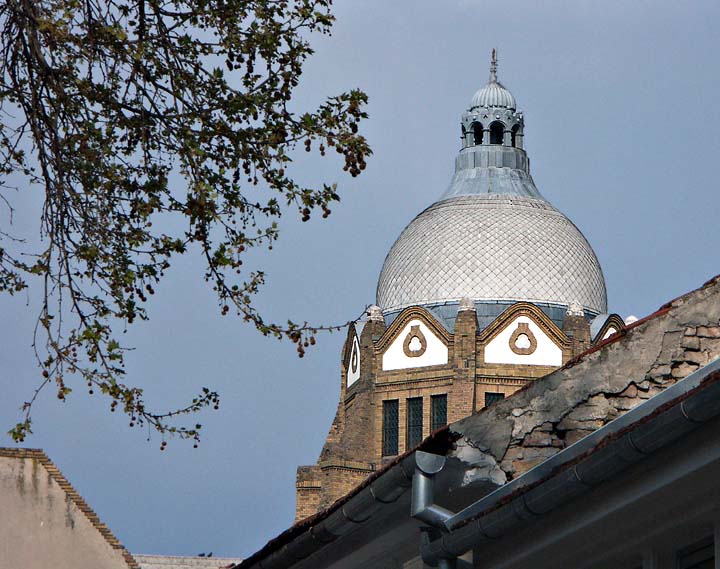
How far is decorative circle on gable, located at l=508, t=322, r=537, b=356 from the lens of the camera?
63188 mm

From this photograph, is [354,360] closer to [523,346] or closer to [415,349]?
[415,349]

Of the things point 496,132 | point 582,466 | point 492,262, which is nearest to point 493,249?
point 492,262

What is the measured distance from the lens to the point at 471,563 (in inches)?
544

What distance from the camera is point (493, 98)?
67.9 meters

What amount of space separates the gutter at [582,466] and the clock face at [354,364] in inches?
2015

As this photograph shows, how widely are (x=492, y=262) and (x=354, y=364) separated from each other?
581 cm

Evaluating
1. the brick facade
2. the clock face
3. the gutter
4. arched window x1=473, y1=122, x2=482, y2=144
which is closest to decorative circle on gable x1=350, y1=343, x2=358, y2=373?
the clock face

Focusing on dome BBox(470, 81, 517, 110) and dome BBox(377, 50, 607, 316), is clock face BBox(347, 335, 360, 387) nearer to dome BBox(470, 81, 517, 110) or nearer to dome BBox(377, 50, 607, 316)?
dome BBox(377, 50, 607, 316)

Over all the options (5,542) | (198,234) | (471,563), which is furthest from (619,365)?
(5,542)

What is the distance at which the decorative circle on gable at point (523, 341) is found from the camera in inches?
2488

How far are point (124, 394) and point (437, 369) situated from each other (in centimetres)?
4866

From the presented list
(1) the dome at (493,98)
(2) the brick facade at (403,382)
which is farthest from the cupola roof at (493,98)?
(2) the brick facade at (403,382)

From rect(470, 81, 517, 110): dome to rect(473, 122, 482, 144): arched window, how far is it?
730mm

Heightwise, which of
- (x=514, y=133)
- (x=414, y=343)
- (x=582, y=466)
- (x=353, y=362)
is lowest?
(x=582, y=466)
